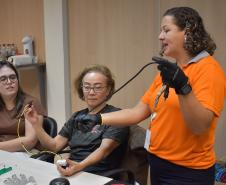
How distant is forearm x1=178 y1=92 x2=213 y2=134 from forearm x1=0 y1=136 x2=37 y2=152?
1.22 meters

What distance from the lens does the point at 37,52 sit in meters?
4.27

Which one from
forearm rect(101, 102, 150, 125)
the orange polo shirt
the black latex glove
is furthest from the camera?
forearm rect(101, 102, 150, 125)

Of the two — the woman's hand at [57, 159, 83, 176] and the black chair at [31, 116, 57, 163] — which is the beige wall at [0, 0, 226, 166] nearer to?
the black chair at [31, 116, 57, 163]

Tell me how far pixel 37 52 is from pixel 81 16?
0.82 meters

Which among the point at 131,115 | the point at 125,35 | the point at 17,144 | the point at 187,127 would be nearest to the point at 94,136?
the point at 131,115

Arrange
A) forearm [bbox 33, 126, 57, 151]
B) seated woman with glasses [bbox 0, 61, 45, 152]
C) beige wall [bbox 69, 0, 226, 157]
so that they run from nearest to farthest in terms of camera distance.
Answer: forearm [bbox 33, 126, 57, 151], seated woman with glasses [bbox 0, 61, 45, 152], beige wall [bbox 69, 0, 226, 157]

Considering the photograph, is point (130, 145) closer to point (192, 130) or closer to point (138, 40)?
point (192, 130)

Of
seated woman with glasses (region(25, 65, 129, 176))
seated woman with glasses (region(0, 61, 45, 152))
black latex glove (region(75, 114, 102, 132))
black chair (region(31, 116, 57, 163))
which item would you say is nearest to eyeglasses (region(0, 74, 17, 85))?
seated woman with glasses (region(0, 61, 45, 152))

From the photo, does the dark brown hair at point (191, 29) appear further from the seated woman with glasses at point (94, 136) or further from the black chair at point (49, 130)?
the black chair at point (49, 130)

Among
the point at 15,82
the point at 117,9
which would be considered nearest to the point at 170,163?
the point at 15,82

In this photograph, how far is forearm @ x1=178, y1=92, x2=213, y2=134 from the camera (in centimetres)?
129

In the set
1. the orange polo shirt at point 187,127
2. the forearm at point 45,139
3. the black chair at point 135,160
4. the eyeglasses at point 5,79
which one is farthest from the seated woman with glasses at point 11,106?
the orange polo shirt at point 187,127

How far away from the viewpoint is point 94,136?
2.05 meters

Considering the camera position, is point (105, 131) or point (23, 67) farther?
point (23, 67)
